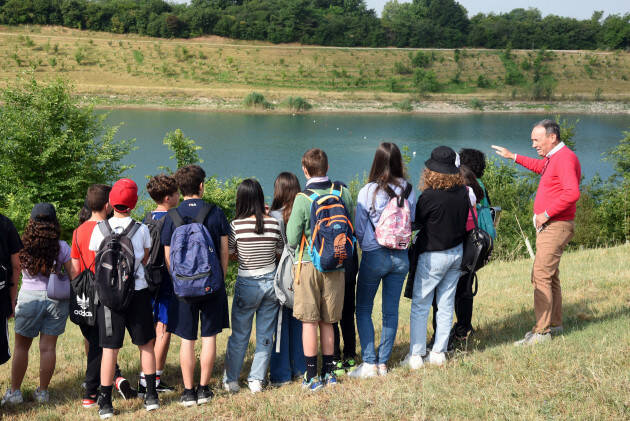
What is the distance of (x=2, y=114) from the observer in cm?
1931

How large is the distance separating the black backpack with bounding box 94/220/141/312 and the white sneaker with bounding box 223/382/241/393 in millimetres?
1125

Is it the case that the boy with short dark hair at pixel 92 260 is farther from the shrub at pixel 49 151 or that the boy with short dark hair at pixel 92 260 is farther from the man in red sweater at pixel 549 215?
the shrub at pixel 49 151

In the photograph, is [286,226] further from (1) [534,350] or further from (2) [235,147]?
(2) [235,147]

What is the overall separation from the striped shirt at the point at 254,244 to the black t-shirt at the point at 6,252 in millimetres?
1569

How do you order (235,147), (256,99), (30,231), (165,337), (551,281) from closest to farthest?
(30,231) < (165,337) < (551,281) < (235,147) < (256,99)

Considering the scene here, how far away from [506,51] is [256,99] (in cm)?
5614

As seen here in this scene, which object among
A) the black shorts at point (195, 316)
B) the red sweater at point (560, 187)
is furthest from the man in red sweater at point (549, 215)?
the black shorts at point (195, 316)

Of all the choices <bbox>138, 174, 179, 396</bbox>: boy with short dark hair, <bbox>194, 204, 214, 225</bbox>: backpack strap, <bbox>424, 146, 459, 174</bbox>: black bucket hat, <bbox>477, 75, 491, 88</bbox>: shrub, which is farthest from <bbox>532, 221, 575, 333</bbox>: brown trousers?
<bbox>477, 75, 491, 88</bbox>: shrub

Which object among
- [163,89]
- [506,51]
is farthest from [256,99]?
Answer: [506,51]

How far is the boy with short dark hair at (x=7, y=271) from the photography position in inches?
161

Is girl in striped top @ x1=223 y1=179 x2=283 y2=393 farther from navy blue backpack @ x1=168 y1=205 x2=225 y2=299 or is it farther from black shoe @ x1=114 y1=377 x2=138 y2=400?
black shoe @ x1=114 y1=377 x2=138 y2=400

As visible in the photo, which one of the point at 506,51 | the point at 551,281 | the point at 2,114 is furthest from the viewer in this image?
the point at 506,51

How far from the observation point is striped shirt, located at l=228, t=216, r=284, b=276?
431 cm

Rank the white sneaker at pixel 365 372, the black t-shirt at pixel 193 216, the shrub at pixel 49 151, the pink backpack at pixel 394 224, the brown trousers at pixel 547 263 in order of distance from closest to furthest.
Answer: the black t-shirt at pixel 193 216 → the pink backpack at pixel 394 224 → the white sneaker at pixel 365 372 → the brown trousers at pixel 547 263 → the shrub at pixel 49 151
